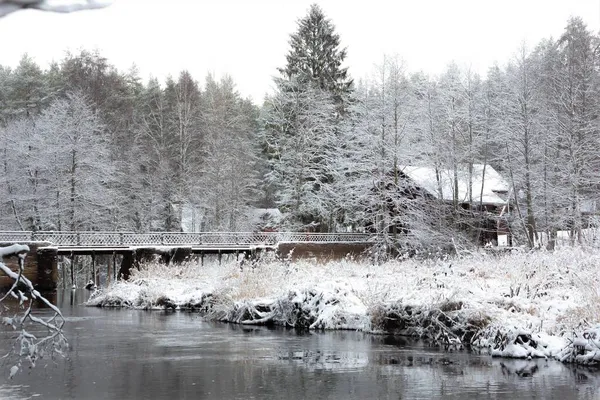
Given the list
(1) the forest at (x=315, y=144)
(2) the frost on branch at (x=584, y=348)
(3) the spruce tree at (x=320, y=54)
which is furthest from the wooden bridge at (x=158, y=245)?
(2) the frost on branch at (x=584, y=348)

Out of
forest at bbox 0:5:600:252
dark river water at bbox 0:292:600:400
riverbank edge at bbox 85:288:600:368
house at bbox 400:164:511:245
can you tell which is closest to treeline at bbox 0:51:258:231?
forest at bbox 0:5:600:252

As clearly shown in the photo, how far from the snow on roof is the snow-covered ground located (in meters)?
14.1

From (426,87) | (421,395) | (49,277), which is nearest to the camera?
(421,395)

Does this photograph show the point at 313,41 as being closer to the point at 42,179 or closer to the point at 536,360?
the point at 42,179

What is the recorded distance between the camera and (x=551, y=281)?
668 inches

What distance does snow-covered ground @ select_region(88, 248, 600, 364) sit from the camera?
14461 millimetres

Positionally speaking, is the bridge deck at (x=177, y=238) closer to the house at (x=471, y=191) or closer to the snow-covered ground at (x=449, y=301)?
the house at (x=471, y=191)

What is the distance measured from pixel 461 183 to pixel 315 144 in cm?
987

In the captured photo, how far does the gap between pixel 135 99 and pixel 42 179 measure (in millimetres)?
13406

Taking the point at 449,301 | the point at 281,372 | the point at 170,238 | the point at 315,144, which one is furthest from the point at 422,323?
the point at 315,144

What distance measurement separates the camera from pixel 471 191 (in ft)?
128

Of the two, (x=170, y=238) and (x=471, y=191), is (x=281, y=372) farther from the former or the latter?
(x=170, y=238)

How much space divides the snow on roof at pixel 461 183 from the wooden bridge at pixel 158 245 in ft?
17.0

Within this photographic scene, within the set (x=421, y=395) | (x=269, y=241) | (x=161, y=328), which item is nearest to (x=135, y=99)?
(x=269, y=241)
